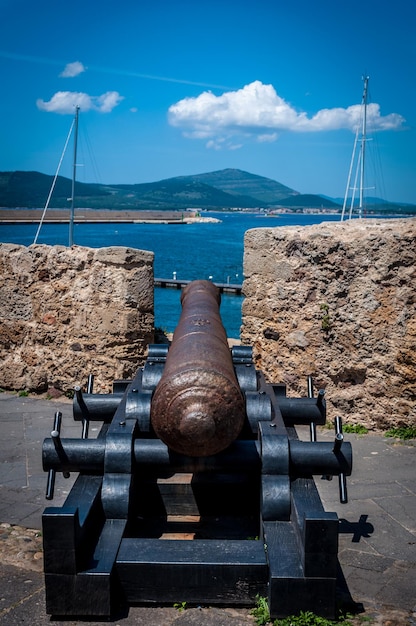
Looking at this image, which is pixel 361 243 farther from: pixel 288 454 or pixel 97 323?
pixel 288 454

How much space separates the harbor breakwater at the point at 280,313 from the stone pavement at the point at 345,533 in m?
Result: 0.59

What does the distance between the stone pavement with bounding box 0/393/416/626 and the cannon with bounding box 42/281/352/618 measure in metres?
0.14

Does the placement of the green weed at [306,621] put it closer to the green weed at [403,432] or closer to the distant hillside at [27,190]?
the green weed at [403,432]

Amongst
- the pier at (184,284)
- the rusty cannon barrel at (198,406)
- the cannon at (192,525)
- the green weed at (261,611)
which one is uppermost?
the rusty cannon barrel at (198,406)

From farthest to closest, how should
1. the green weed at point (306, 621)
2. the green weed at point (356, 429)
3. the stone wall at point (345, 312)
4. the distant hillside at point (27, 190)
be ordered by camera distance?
1. the distant hillside at point (27, 190)
2. the green weed at point (356, 429)
3. the stone wall at point (345, 312)
4. the green weed at point (306, 621)

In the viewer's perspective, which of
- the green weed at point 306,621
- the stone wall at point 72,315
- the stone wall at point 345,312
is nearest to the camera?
the green weed at point 306,621

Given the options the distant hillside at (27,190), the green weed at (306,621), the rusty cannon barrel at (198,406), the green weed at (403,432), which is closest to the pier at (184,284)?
the green weed at (403,432)

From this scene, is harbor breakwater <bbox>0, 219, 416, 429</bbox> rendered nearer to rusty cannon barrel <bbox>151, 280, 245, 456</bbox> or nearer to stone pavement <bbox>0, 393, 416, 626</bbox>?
stone pavement <bbox>0, 393, 416, 626</bbox>

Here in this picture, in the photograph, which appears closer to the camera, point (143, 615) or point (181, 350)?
point (143, 615)

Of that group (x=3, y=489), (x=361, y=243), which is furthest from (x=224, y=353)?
(x=361, y=243)

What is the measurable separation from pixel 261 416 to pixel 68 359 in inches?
146

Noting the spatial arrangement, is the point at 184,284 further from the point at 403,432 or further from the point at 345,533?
the point at 345,533

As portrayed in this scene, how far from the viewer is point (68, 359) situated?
733 centimetres

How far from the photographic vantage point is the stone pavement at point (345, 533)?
3225 millimetres
